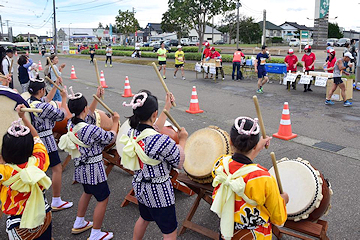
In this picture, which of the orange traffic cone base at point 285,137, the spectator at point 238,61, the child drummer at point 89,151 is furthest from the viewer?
the spectator at point 238,61

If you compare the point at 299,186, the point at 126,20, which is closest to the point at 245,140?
the point at 299,186

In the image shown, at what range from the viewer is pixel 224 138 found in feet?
11.0

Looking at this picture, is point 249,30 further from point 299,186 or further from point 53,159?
point 299,186

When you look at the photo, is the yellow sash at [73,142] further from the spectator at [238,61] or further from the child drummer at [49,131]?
the spectator at [238,61]

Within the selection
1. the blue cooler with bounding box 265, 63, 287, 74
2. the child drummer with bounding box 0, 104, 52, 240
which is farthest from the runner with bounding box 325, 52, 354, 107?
the child drummer with bounding box 0, 104, 52, 240

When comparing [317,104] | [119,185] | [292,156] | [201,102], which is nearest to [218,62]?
[201,102]

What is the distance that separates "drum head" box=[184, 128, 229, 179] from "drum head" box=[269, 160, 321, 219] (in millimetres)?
660

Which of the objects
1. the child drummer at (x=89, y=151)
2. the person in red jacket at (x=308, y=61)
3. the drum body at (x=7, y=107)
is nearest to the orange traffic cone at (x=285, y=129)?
the child drummer at (x=89, y=151)

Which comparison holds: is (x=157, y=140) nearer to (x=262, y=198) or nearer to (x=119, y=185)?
(x=262, y=198)

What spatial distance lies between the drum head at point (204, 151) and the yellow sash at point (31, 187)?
1.53m

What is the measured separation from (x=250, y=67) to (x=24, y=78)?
505 inches

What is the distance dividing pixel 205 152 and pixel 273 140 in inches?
143

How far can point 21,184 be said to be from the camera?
2443 mm

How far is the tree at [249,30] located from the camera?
59.0 m
